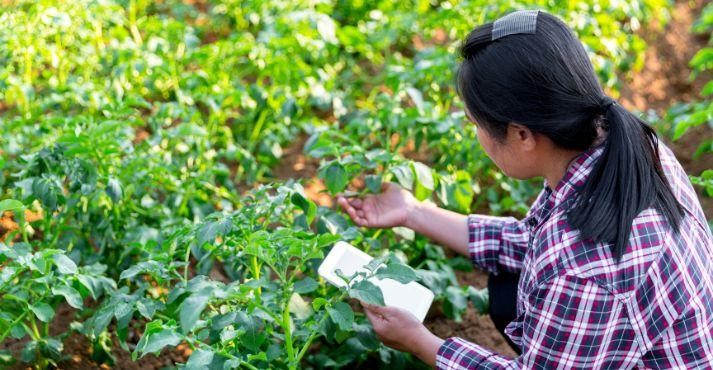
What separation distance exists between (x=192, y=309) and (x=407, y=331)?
547 millimetres

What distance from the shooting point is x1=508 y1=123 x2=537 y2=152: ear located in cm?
184

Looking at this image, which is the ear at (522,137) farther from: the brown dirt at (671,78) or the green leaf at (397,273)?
the brown dirt at (671,78)

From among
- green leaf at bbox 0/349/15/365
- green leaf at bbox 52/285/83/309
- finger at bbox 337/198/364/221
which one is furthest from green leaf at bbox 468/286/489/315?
green leaf at bbox 0/349/15/365

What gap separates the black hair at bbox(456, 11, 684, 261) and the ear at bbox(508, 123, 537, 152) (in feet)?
0.05

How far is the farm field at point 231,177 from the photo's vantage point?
1959 millimetres

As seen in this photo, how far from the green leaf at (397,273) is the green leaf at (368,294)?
30mm

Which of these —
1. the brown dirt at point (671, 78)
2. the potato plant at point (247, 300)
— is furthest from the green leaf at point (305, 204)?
the brown dirt at point (671, 78)

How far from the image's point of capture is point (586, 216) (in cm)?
176

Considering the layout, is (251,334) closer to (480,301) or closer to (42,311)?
(42,311)

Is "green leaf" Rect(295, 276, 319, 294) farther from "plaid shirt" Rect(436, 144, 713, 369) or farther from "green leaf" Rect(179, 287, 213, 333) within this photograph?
"plaid shirt" Rect(436, 144, 713, 369)

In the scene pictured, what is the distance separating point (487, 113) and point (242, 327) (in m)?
0.64

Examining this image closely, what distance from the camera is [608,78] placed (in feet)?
11.5

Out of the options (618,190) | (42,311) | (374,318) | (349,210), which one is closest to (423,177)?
(349,210)

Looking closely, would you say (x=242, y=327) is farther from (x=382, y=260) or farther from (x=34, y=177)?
(x=34, y=177)
